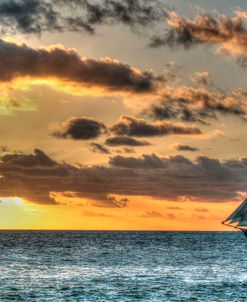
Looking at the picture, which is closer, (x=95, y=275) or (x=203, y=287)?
(x=203, y=287)

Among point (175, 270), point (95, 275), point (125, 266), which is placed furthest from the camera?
point (125, 266)

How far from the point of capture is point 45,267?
309 ft

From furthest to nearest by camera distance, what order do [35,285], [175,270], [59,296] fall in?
[175,270] < [35,285] < [59,296]

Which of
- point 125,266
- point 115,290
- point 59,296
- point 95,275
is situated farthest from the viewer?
point 125,266

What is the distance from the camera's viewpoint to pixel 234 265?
10069 cm

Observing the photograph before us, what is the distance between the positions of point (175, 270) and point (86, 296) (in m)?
31.5

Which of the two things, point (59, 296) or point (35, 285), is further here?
point (35, 285)

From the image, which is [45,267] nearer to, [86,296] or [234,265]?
[234,265]

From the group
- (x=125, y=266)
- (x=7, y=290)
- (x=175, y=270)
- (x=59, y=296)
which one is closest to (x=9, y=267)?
(x=125, y=266)

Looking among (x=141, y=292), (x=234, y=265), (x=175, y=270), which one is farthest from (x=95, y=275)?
(x=234, y=265)

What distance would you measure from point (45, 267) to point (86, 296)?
115 feet

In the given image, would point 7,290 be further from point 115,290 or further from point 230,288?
point 230,288

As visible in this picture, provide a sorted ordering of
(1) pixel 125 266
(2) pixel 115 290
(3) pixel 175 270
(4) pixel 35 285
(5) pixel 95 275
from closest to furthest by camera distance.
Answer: (2) pixel 115 290 → (4) pixel 35 285 → (5) pixel 95 275 → (3) pixel 175 270 → (1) pixel 125 266

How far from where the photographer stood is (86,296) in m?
60.2
